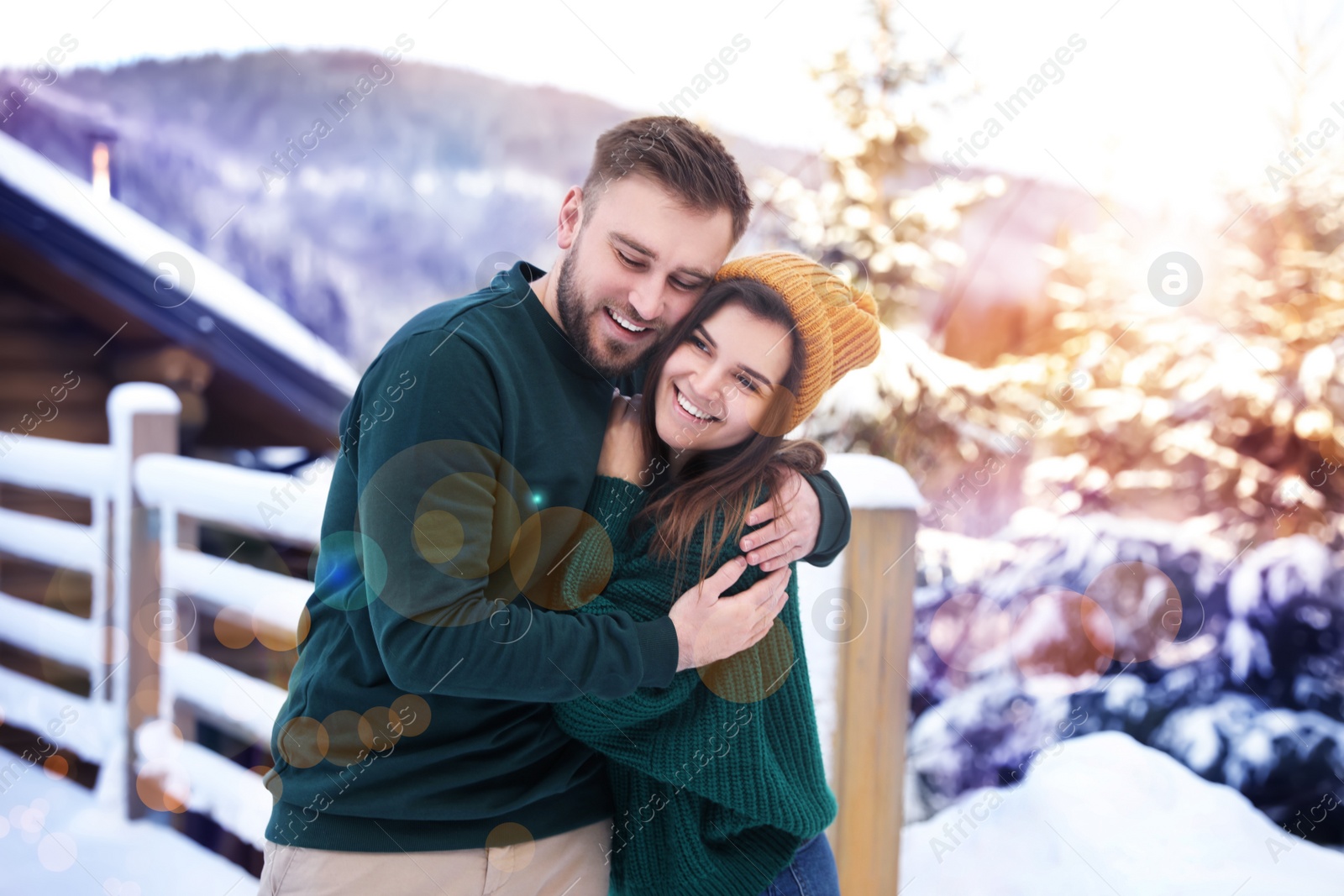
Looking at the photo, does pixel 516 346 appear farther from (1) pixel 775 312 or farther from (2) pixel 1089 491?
(2) pixel 1089 491

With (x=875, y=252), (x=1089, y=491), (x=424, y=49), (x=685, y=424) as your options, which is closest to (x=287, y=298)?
(x=424, y=49)

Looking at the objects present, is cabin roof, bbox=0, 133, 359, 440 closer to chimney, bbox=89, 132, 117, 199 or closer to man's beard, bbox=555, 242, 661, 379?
chimney, bbox=89, 132, 117, 199

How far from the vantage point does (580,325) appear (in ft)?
4.48

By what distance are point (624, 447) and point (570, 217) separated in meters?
0.41

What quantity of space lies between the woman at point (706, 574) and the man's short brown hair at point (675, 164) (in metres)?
0.15

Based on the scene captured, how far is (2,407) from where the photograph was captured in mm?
4441

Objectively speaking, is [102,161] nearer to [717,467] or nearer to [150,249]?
[150,249]

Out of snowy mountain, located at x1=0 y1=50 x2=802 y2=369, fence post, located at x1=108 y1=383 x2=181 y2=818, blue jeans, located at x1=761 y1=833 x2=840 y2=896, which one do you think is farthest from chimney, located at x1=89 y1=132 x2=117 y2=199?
blue jeans, located at x1=761 y1=833 x2=840 y2=896

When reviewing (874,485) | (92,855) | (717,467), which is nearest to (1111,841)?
(874,485)

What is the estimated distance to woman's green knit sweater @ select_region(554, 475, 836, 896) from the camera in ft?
4.29

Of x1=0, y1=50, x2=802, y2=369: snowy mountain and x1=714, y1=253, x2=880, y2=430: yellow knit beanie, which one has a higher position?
x1=0, y1=50, x2=802, y2=369: snowy mountain

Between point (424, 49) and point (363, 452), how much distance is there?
7.94m

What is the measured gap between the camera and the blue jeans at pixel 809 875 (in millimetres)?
1428

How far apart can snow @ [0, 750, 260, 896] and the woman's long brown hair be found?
1.82 meters
